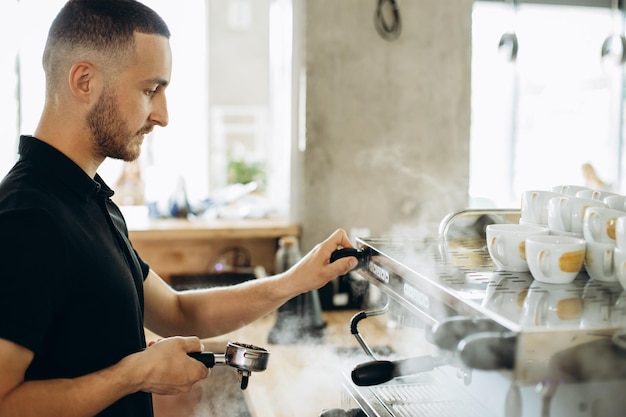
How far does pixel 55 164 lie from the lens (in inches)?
40.3

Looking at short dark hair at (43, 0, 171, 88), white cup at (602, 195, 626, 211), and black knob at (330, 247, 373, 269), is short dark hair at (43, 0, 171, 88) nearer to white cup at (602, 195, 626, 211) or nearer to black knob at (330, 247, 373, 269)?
black knob at (330, 247, 373, 269)

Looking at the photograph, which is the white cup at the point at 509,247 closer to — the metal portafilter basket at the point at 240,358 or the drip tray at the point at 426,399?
the drip tray at the point at 426,399

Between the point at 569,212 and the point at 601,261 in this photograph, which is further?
the point at 569,212

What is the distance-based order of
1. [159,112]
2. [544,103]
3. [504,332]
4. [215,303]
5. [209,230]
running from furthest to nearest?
[544,103]
[209,230]
[215,303]
[159,112]
[504,332]

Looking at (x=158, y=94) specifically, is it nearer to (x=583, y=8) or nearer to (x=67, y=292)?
(x=67, y=292)

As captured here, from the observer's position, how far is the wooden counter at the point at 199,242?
255cm

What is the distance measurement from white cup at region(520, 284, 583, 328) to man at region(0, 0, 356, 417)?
438 mm

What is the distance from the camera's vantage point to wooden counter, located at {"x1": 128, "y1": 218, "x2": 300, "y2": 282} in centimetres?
255

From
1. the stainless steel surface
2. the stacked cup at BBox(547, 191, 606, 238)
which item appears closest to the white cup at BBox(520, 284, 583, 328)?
the stainless steel surface

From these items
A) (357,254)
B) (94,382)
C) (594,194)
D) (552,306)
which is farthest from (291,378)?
(552,306)

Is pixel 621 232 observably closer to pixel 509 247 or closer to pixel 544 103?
pixel 509 247

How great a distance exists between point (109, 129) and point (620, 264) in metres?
0.80

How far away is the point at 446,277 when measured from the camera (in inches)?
33.4

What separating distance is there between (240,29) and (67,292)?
5.01 m
